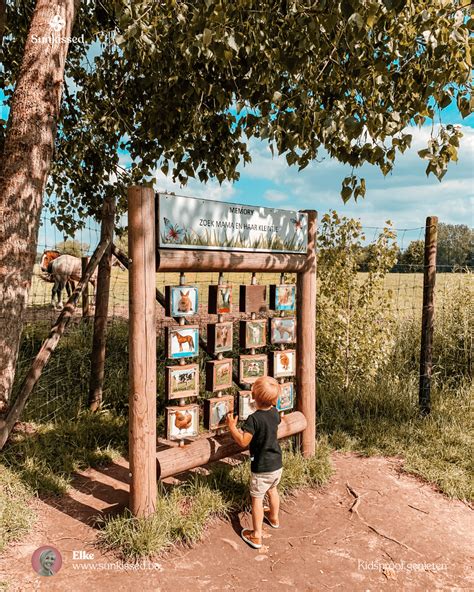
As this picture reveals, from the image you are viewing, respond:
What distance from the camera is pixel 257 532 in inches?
128

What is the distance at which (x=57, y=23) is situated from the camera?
13.1 feet

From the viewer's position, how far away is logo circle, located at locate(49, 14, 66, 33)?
3984mm

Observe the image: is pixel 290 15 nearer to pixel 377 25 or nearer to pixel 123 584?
pixel 377 25

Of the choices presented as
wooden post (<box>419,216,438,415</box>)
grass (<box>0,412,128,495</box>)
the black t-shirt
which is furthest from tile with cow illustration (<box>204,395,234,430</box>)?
wooden post (<box>419,216,438,415</box>)

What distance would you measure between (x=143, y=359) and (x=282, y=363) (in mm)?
1506

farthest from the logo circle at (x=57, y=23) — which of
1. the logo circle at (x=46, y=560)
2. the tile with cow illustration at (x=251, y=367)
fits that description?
the logo circle at (x=46, y=560)

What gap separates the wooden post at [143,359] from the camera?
10.3 feet

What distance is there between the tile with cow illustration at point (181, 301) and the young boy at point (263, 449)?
0.78 m

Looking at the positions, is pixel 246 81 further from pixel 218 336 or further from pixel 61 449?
pixel 61 449

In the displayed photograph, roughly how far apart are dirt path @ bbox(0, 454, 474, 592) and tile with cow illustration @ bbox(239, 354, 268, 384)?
1104 millimetres

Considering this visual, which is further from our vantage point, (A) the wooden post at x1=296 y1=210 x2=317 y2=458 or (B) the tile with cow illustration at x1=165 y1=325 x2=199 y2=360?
(A) the wooden post at x1=296 y1=210 x2=317 y2=458

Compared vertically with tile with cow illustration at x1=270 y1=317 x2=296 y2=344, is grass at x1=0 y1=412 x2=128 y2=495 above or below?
below

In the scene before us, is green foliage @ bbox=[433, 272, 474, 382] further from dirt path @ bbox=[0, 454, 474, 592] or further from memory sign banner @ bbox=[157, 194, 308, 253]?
memory sign banner @ bbox=[157, 194, 308, 253]

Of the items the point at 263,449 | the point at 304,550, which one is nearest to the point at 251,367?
the point at 263,449
